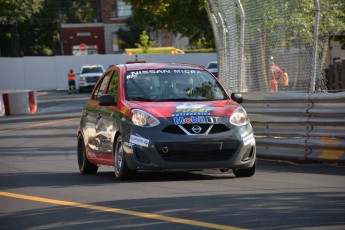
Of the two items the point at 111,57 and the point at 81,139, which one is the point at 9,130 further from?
the point at 111,57

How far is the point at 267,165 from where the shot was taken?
14703 millimetres

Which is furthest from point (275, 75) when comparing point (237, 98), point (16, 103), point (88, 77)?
point (88, 77)

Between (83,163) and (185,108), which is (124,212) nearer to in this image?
(185,108)

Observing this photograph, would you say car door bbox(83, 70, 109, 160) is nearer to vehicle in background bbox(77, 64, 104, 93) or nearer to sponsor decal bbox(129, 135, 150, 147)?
sponsor decal bbox(129, 135, 150, 147)

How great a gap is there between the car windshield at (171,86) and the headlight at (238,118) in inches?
25.2

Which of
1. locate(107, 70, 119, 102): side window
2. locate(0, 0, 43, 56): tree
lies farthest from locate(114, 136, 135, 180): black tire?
locate(0, 0, 43, 56): tree

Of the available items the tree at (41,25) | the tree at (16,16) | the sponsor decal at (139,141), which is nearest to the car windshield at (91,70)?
the tree at (16,16)

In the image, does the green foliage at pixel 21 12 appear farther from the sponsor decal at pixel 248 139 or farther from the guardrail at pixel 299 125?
the sponsor decal at pixel 248 139

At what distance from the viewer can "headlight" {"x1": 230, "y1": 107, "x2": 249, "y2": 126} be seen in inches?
476

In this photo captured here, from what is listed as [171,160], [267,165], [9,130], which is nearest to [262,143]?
[267,165]

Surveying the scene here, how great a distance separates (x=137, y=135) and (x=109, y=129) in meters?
1.02

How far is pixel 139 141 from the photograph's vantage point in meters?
11.8

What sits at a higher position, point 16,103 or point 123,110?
point 123,110

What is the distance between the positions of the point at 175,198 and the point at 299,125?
5.29 m
